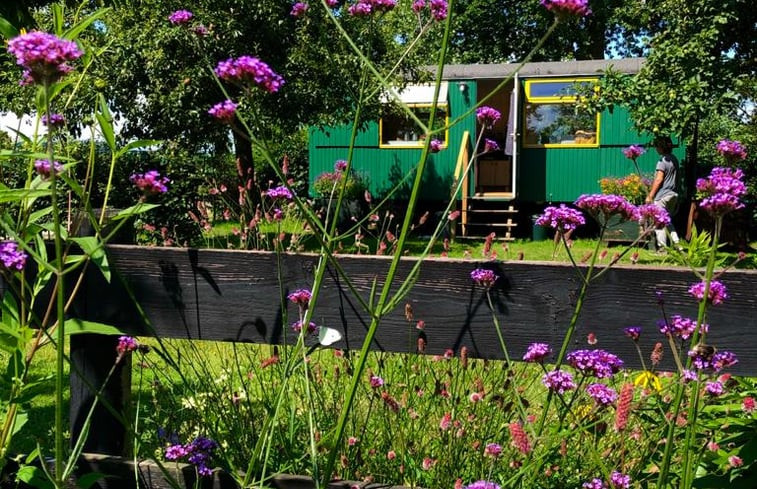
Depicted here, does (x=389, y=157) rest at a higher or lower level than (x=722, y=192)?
higher

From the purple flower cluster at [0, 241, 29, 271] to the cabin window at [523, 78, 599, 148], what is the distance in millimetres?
14242

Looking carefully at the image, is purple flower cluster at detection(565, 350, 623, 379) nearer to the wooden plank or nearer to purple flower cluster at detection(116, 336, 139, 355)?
the wooden plank

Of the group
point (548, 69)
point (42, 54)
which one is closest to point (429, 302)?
point (42, 54)

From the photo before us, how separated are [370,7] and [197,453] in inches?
45.1

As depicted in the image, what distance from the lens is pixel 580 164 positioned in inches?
599

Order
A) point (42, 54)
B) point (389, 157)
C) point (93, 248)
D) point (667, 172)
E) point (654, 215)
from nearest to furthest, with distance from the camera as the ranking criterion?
1. point (42, 54)
2. point (93, 248)
3. point (654, 215)
4. point (667, 172)
5. point (389, 157)

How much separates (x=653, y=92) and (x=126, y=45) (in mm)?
7995

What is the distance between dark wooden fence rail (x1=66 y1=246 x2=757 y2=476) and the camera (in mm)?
1845

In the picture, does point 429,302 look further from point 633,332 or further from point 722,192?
point 722,192

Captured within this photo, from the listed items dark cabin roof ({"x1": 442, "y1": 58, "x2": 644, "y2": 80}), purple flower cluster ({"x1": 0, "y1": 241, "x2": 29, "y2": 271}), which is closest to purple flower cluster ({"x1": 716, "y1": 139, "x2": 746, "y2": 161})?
purple flower cluster ({"x1": 0, "y1": 241, "x2": 29, "y2": 271})

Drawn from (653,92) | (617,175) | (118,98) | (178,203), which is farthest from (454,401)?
(617,175)

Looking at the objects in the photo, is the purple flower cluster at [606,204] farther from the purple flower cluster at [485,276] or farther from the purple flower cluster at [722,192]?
the purple flower cluster at [485,276]

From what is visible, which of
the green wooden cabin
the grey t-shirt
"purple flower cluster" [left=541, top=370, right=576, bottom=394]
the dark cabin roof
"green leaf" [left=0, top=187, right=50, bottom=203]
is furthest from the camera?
the green wooden cabin

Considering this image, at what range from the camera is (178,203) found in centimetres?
1009
